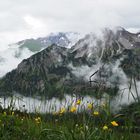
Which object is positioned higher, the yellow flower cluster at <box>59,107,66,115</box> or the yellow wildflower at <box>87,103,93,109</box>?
the yellow wildflower at <box>87,103,93,109</box>

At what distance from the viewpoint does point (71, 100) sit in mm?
6797

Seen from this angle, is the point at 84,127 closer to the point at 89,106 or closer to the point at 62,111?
the point at 89,106

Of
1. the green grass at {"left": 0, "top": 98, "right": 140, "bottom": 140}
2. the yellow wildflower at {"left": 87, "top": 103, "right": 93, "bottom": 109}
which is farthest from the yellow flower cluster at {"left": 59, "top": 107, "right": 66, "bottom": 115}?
the yellow wildflower at {"left": 87, "top": 103, "right": 93, "bottom": 109}

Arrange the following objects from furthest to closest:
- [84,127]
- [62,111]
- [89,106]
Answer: [62,111]
[89,106]
[84,127]

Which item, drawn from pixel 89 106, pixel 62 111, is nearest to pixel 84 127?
pixel 89 106

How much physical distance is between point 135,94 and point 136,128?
1.70 feet

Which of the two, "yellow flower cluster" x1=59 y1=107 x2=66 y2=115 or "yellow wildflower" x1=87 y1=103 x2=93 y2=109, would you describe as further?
"yellow flower cluster" x1=59 y1=107 x2=66 y2=115

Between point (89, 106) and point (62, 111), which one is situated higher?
point (89, 106)

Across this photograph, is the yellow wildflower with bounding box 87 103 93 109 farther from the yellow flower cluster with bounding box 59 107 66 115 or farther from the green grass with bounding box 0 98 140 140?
the yellow flower cluster with bounding box 59 107 66 115

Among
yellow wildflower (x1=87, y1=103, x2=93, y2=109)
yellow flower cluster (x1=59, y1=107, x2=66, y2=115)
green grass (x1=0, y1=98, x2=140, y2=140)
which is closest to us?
green grass (x1=0, y1=98, x2=140, y2=140)

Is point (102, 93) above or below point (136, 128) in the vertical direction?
above

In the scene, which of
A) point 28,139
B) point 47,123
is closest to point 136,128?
point 28,139

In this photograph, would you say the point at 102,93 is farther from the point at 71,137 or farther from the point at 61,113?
the point at 61,113

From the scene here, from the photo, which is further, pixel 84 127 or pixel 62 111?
pixel 62 111
